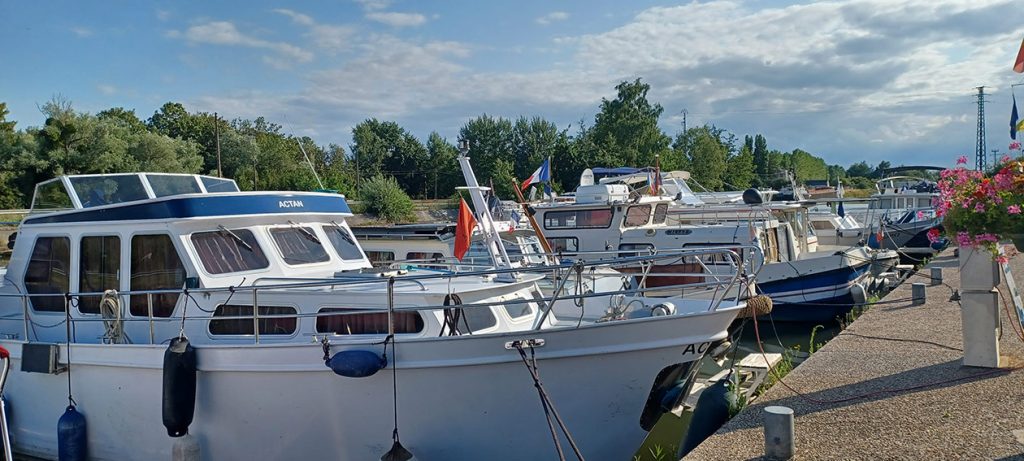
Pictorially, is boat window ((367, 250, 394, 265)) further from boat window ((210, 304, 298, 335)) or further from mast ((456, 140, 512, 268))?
boat window ((210, 304, 298, 335))

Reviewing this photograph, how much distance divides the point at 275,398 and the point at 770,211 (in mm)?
14163

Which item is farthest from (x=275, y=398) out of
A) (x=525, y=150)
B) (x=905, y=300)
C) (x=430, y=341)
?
(x=525, y=150)

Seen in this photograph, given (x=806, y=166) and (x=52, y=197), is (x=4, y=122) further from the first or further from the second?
(x=806, y=166)

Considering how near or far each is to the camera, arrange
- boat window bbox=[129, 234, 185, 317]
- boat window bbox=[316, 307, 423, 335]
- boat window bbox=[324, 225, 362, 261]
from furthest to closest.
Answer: boat window bbox=[324, 225, 362, 261]
boat window bbox=[129, 234, 185, 317]
boat window bbox=[316, 307, 423, 335]

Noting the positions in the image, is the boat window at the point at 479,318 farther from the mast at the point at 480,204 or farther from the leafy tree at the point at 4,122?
the leafy tree at the point at 4,122

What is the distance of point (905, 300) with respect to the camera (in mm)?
12766

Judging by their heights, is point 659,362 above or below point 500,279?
below

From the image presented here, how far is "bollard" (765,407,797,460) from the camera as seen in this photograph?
17.0 ft

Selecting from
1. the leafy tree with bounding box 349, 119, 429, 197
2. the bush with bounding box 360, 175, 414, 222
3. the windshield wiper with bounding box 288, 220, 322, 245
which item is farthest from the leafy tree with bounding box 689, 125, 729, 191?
the windshield wiper with bounding box 288, 220, 322, 245

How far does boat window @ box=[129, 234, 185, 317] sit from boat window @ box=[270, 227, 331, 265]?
1.07 m

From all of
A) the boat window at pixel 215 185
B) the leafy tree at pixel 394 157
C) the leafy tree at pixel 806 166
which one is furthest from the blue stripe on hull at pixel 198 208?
the leafy tree at pixel 806 166

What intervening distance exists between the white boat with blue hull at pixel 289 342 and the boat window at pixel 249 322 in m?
0.01

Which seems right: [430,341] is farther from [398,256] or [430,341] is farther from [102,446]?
[398,256]

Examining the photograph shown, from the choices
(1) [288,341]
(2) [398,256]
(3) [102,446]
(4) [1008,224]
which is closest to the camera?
(4) [1008,224]
